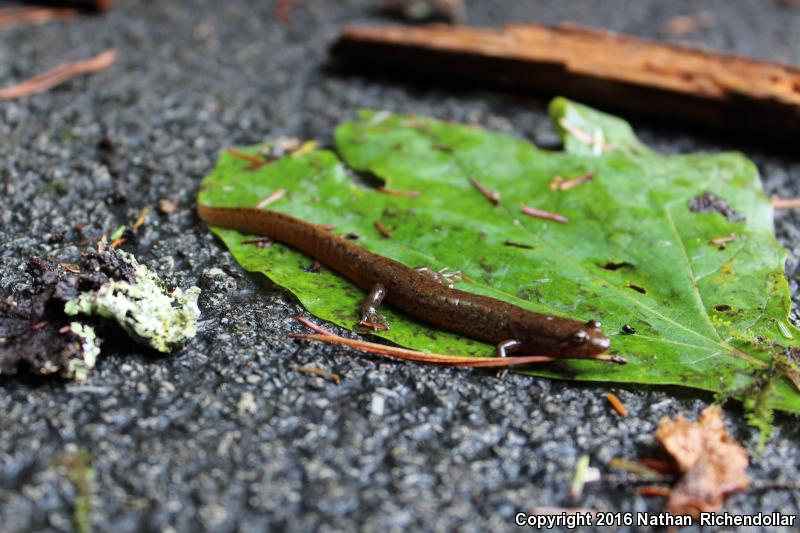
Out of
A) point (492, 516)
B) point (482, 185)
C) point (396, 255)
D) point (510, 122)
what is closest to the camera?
point (492, 516)

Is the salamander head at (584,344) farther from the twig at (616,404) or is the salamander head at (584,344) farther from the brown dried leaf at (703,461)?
the brown dried leaf at (703,461)

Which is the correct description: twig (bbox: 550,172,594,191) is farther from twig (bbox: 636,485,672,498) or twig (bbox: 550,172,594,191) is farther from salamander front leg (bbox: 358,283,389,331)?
twig (bbox: 636,485,672,498)

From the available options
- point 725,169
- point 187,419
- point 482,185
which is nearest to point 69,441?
point 187,419

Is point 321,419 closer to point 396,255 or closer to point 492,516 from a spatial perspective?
point 492,516

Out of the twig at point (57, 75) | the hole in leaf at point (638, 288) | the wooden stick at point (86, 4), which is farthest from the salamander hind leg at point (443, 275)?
the wooden stick at point (86, 4)

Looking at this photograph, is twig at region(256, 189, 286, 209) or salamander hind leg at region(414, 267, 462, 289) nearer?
salamander hind leg at region(414, 267, 462, 289)

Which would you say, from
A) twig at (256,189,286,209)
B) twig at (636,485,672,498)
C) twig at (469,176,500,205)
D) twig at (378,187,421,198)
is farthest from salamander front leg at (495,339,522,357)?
twig at (256,189,286,209)
